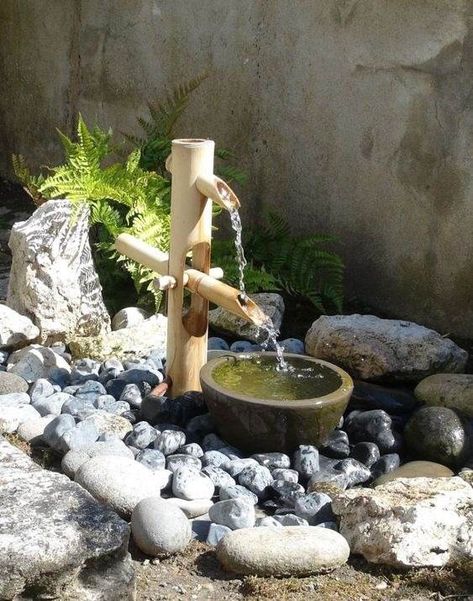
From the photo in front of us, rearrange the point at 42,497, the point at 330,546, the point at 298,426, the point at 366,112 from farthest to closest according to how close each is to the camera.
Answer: the point at 366,112, the point at 298,426, the point at 330,546, the point at 42,497

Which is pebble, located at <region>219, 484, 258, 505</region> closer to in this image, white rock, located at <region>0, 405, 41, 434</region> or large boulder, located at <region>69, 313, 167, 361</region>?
white rock, located at <region>0, 405, 41, 434</region>

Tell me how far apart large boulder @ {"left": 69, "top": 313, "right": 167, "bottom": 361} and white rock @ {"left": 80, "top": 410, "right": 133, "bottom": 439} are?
0.75 meters

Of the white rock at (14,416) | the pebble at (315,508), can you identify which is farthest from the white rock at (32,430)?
the pebble at (315,508)

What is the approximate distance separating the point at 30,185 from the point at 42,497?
3.15 meters

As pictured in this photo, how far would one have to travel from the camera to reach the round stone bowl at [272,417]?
403 cm

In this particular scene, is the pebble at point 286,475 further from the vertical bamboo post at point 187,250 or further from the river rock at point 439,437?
the vertical bamboo post at point 187,250

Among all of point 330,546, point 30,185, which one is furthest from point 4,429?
point 30,185

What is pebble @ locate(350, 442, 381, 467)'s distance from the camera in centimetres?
425

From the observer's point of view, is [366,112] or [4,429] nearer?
[4,429]

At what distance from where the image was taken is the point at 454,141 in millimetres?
5348

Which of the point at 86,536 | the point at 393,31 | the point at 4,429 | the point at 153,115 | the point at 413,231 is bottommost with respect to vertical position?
the point at 4,429

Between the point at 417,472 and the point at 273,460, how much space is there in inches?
22.3

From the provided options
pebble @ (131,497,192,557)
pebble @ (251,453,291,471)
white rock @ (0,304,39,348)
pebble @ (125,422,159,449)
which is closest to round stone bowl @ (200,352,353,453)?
pebble @ (251,453,291,471)

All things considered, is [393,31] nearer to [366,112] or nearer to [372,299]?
[366,112]
